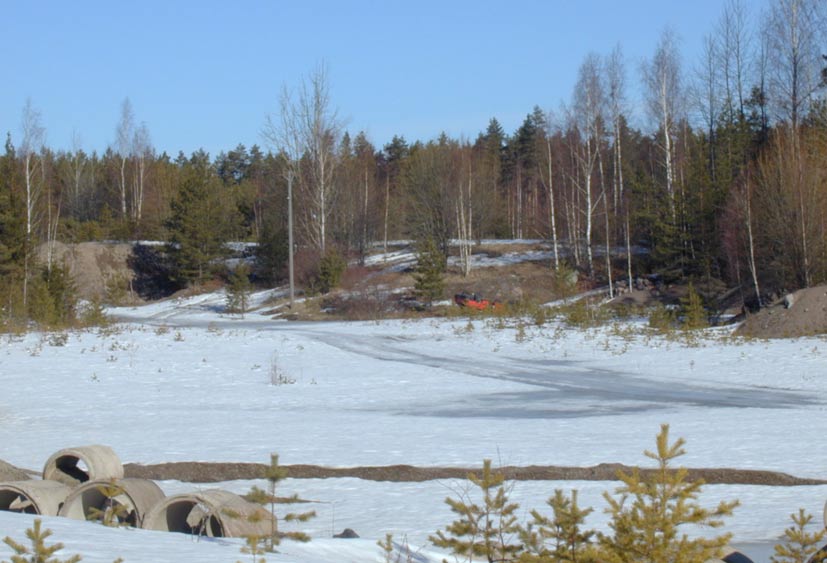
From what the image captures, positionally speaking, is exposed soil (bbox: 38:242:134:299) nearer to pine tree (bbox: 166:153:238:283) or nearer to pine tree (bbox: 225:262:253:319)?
pine tree (bbox: 166:153:238:283)

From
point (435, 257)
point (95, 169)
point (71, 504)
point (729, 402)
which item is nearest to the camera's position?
point (71, 504)

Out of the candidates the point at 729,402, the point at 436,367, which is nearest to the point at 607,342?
the point at 436,367

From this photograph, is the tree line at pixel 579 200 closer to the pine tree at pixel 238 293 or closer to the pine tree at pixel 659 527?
the pine tree at pixel 238 293

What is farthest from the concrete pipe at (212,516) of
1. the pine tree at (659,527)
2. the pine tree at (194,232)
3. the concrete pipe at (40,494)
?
the pine tree at (194,232)

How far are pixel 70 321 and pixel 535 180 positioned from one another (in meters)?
49.9

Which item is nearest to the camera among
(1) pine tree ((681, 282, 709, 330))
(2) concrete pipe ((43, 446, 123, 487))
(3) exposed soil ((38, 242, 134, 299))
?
(2) concrete pipe ((43, 446, 123, 487))

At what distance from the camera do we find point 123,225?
207ft

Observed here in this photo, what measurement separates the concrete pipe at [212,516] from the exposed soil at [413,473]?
8.07 feet

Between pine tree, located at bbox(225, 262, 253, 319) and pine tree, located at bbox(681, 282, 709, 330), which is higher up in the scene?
pine tree, located at bbox(225, 262, 253, 319)

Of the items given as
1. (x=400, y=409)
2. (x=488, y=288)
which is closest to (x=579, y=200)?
(x=488, y=288)

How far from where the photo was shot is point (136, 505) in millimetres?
7742

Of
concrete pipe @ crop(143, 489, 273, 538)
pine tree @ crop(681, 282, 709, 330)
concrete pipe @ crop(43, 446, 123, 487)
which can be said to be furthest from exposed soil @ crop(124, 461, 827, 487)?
pine tree @ crop(681, 282, 709, 330)

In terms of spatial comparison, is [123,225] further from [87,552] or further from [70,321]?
[87,552]

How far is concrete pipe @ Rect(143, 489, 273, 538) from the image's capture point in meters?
7.08
